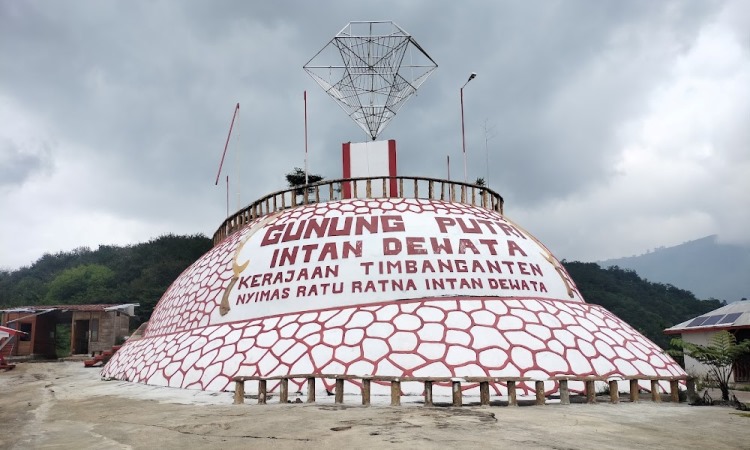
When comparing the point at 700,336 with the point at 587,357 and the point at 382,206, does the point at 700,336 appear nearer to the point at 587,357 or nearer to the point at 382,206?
the point at 587,357

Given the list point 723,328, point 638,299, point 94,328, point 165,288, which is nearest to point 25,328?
point 94,328

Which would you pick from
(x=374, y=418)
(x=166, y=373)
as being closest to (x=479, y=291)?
(x=374, y=418)

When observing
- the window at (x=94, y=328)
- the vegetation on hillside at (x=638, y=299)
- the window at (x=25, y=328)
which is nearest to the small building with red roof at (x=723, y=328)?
the window at (x=94, y=328)

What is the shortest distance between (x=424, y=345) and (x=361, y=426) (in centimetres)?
474

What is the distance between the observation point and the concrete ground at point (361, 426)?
6.20 metres

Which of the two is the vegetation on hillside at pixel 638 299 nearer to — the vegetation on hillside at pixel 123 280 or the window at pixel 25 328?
the vegetation on hillside at pixel 123 280

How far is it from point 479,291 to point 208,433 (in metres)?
7.86

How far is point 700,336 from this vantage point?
2148cm

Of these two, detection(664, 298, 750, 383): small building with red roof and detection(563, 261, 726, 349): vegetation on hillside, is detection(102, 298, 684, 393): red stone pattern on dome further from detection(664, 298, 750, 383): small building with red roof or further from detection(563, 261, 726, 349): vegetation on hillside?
detection(563, 261, 726, 349): vegetation on hillside

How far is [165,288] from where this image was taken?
63188 mm

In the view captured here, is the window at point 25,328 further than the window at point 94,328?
Yes

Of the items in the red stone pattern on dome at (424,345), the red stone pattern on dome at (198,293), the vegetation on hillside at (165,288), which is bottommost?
the red stone pattern on dome at (424,345)

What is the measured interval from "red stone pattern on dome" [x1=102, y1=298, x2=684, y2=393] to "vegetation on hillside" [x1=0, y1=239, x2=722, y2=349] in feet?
153

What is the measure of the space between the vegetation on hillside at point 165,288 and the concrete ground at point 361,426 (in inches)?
1974
